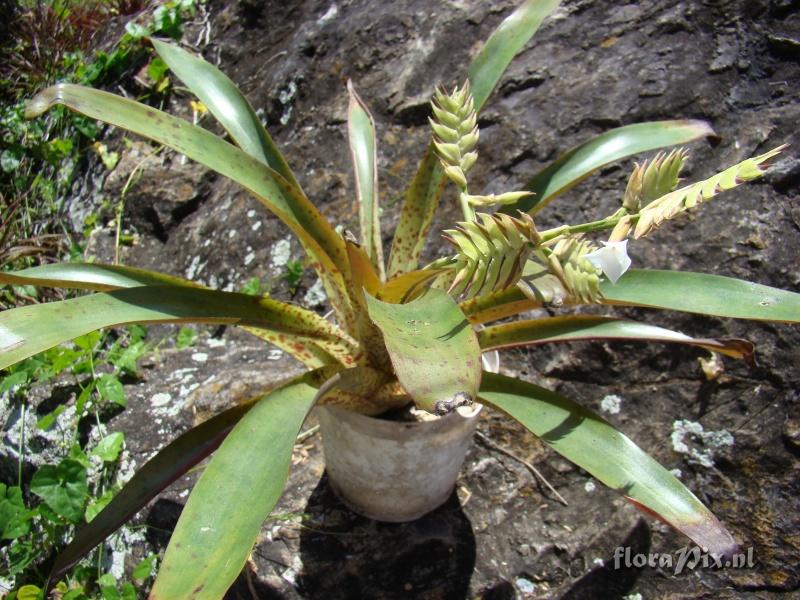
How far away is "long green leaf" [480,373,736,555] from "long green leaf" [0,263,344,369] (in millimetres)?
279

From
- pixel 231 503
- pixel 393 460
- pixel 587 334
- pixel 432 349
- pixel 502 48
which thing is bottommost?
pixel 393 460

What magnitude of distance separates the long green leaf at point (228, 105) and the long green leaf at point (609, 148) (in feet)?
1.36

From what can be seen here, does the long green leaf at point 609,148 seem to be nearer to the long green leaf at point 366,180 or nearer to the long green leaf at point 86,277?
the long green leaf at point 366,180

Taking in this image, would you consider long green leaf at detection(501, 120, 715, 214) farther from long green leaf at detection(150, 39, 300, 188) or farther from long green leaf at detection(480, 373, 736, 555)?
long green leaf at detection(150, 39, 300, 188)

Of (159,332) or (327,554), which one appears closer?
(327,554)

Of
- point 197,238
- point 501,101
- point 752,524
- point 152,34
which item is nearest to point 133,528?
point 197,238

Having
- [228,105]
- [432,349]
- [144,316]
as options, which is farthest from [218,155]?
[432,349]

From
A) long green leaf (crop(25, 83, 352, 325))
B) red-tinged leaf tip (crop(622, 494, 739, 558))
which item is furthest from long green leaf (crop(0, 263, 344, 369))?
red-tinged leaf tip (crop(622, 494, 739, 558))

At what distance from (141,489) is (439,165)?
2.20ft

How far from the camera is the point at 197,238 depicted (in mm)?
1741

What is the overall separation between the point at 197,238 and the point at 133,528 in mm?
779

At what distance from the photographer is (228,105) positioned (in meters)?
1.12

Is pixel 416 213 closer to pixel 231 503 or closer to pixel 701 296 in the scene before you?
pixel 701 296

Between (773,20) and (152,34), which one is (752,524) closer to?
(773,20)
